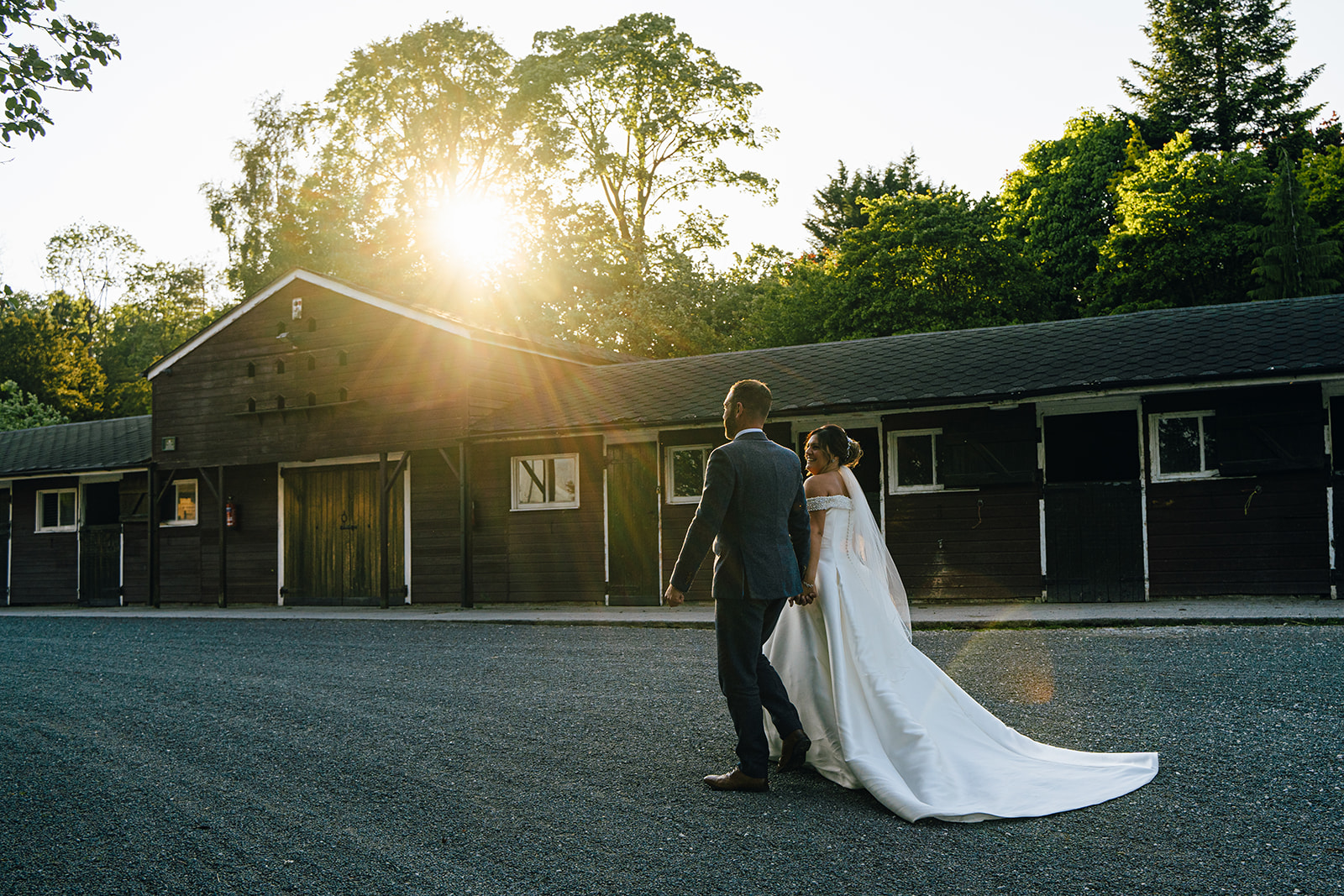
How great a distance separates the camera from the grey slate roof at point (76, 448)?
23531 millimetres

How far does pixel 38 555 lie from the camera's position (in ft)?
81.5

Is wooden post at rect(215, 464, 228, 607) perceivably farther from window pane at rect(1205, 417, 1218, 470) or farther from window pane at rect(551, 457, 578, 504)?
window pane at rect(1205, 417, 1218, 470)

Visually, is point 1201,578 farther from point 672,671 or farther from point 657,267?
point 657,267

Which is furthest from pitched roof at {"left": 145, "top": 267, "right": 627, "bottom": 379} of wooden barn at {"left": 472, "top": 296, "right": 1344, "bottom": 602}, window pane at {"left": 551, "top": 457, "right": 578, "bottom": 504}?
wooden barn at {"left": 472, "top": 296, "right": 1344, "bottom": 602}

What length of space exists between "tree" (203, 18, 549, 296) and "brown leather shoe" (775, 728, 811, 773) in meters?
30.6

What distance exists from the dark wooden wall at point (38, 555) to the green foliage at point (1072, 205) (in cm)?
2695

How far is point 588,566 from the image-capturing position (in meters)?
18.3

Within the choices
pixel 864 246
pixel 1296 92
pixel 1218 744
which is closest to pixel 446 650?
pixel 1218 744

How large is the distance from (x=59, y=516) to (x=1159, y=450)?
2262 centimetres

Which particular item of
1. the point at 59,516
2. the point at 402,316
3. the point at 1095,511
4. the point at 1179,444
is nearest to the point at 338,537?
the point at 402,316

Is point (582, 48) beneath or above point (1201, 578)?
above

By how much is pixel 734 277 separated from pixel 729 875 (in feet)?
116

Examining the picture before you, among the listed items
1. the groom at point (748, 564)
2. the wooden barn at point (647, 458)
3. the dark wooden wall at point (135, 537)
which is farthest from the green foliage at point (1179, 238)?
the groom at point (748, 564)

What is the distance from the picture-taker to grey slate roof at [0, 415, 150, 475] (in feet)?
77.2
